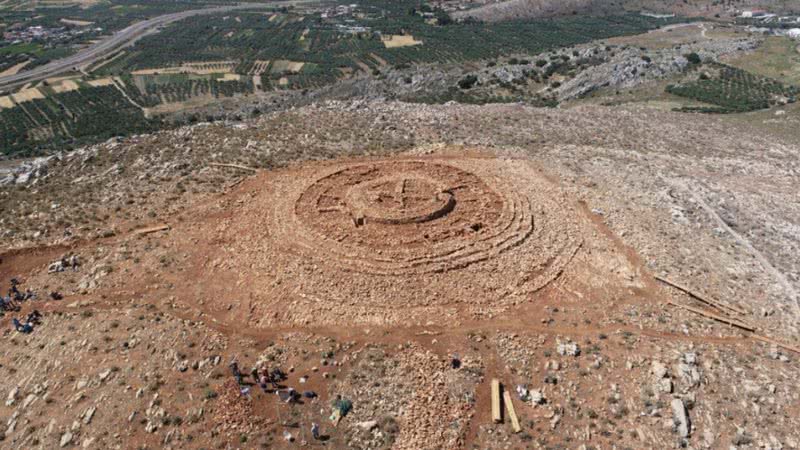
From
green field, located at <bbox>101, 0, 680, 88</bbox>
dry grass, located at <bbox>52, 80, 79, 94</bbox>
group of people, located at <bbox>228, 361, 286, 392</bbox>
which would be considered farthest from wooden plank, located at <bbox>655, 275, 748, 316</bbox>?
dry grass, located at <bbox>52, 80, 79, 94</bbox>

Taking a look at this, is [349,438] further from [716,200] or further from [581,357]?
[716,200]

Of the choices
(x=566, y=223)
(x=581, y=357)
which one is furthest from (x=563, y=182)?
(x=581, y=357)

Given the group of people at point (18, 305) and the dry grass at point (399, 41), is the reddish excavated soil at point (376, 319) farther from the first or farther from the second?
the dry grass at point (399, 41)

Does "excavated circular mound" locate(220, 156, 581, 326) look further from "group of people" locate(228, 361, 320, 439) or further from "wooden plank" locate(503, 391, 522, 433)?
"wooden plank" locate(503, 391, 522, 433)

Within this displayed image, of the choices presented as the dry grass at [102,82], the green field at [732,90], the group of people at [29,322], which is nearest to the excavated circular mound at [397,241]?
the group of people at [29,322]

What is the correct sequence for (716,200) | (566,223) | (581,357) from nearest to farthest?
(581,357) → (566,223) → (716,200)
